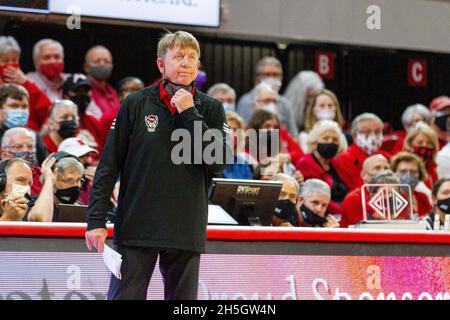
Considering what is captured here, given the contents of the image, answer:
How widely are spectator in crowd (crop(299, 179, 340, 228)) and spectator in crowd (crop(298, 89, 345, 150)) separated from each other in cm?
187

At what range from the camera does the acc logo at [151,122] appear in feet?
13.1

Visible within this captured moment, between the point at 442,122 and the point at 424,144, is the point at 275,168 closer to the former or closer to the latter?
the point at 424,144

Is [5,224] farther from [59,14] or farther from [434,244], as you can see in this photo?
[59,14]

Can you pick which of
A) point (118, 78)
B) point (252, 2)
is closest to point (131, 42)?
point (118, 78)

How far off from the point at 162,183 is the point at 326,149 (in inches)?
159

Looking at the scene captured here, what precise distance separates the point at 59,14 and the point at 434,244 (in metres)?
4.10

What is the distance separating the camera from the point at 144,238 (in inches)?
155

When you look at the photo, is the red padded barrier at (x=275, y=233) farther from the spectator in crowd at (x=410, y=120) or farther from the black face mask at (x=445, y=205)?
the spectator in crowd at (x=410, y=120)

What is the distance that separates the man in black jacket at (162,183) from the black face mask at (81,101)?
3906 mm

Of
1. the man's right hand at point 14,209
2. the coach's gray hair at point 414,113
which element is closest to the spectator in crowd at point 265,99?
the coach's gray hair at point 414,113

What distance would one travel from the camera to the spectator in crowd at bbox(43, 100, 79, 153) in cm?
719

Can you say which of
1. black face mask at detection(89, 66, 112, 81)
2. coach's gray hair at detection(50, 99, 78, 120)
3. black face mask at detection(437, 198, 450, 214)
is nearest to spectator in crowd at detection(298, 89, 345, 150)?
black face mask at detection(89, 66, 112, 81)

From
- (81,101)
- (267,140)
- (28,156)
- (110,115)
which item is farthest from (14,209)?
(267,140)

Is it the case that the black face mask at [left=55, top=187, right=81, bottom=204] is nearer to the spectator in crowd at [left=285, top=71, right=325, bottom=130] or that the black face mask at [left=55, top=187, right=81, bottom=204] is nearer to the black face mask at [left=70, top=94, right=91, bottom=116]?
the black face mask at [left=70, top=94, right=91, bottom=116]
